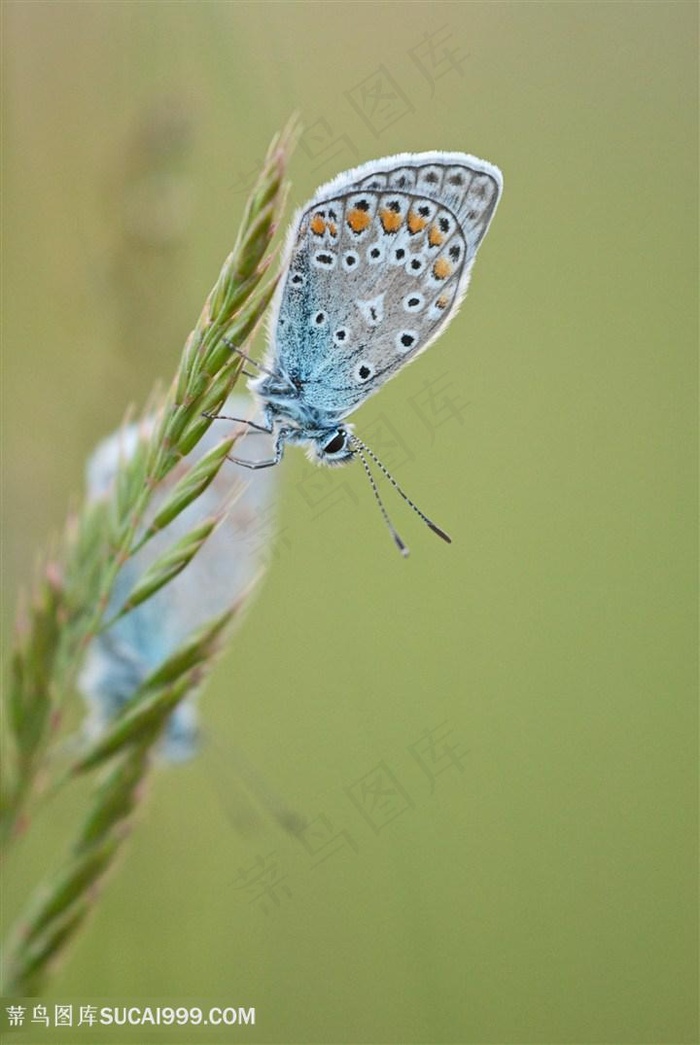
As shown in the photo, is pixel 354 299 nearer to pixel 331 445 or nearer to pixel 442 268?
pixel 442 268

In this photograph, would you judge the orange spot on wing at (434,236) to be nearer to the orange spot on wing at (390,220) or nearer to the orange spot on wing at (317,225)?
the orange spot on wing at (390,220)

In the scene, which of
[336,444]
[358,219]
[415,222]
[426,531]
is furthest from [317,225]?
[426,531]

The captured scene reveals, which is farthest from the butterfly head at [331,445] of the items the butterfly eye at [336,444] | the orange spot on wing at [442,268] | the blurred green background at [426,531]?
the blurred green background at [426,531]

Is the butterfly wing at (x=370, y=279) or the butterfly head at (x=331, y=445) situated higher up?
the butterfly wing at (x=370, y=279)

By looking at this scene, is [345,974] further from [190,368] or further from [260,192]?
[260,192]

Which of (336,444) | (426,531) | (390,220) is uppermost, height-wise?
(390,220)
